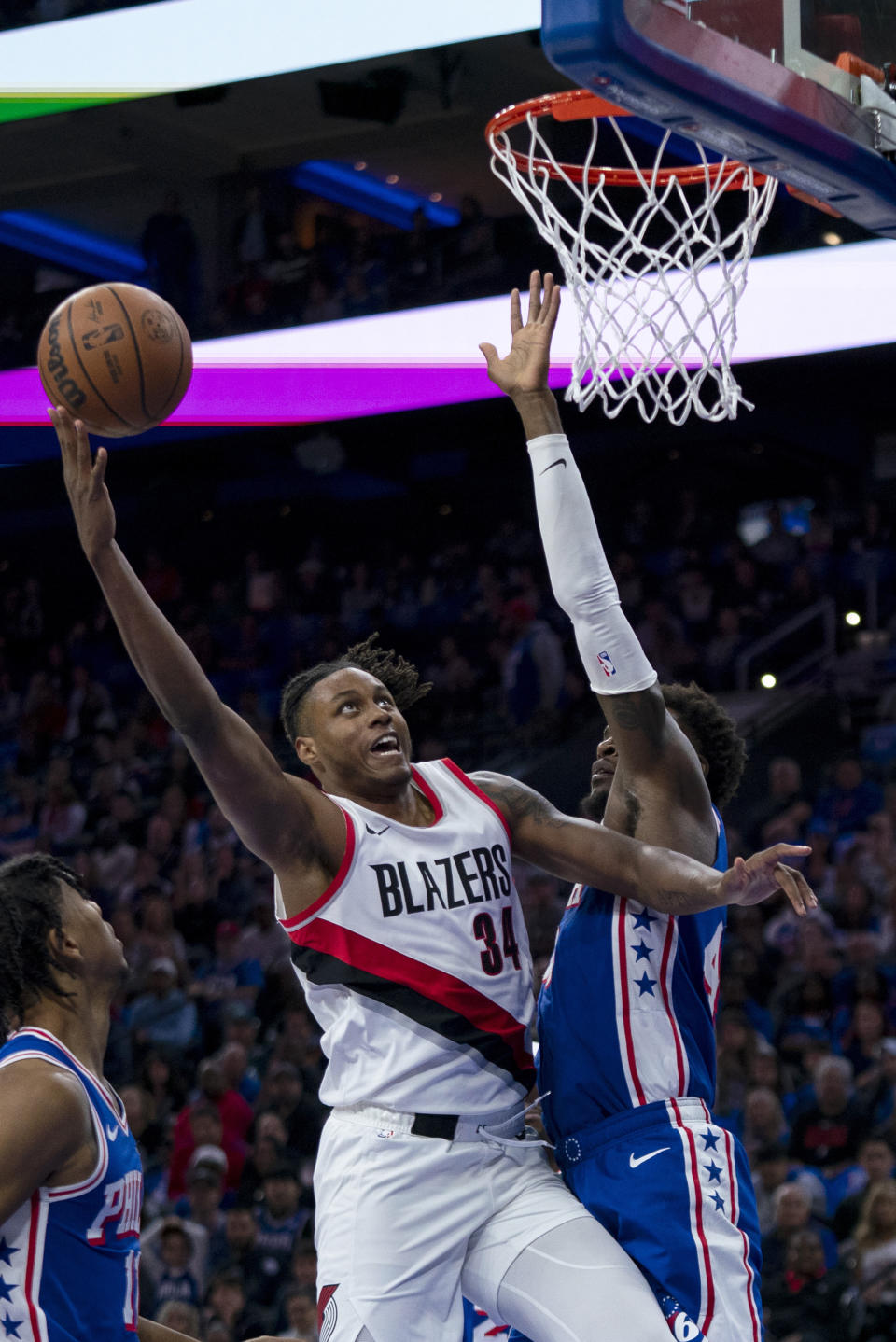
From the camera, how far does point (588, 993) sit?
350cm

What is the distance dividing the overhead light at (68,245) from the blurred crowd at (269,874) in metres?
3.39

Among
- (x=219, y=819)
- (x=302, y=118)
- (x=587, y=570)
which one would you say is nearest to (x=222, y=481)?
(x=219, y=819)

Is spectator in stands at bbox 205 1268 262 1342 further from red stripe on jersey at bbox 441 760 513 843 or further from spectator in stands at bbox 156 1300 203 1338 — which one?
red stripe on jersey at bbox 441 760 513 843

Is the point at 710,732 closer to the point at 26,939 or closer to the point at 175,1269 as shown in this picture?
the point at 26,939

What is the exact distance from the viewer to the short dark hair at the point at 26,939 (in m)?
3.13

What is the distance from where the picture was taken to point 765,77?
3.56 metres

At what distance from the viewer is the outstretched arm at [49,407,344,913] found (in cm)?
313

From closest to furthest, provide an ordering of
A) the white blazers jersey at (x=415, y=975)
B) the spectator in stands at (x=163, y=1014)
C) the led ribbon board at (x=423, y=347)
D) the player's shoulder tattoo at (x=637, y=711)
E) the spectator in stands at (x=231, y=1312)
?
the white blazers jersey at (x=415, y=975) < the player's shoulder tattoo at (x=637, y=711) < the spectator in stands at (x=231, y=1312) < the led ribbon board at (x=423, y=347) < the spectator in stands at (x=163, y=1014)

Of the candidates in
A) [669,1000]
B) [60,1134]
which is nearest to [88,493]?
[60,1134]

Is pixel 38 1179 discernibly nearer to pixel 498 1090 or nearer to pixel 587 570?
pixel 498 1090

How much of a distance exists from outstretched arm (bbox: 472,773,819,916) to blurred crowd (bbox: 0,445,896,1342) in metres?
3.72

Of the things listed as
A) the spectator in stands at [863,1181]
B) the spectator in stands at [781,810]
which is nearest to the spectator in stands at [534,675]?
the spectator in stands at [781,810]

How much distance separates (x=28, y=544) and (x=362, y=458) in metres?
3.39

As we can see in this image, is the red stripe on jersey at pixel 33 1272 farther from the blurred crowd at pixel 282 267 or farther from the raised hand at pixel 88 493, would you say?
the blurred crowd at pixel 282 267
